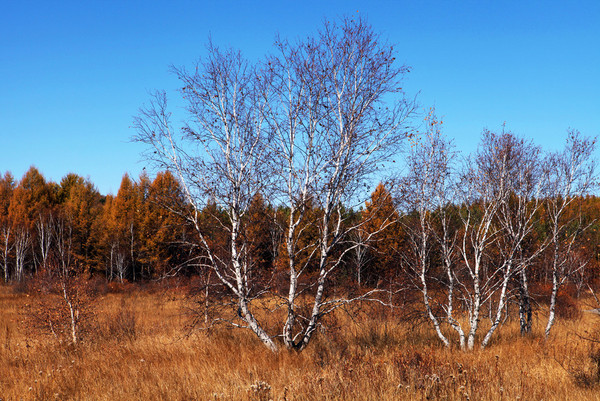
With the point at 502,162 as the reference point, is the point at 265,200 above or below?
below

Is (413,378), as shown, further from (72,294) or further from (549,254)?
(549,254)

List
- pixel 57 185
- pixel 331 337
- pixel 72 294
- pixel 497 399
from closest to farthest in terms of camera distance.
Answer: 1. pixel 497 399
2. pixel 331 337
3. pixel 72 294
4. pixel 57 185

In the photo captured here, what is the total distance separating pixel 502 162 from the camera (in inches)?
431

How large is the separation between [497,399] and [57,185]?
54235mm

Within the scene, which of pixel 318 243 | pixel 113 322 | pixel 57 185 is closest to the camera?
pixel 318 243

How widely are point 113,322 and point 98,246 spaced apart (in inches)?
1017

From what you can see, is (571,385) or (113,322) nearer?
(571,385)

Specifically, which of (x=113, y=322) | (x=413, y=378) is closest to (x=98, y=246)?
(x=113, y=322)

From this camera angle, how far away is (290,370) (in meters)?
7.14

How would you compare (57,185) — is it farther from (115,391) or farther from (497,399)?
(497,399)

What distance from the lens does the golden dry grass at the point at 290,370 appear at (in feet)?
19.3

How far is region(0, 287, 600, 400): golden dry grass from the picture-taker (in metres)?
5.88

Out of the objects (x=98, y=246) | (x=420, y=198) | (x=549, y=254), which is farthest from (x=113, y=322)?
(x=98, y=246)

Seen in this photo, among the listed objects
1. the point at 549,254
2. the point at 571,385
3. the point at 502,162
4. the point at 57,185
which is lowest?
the point at 571,385
